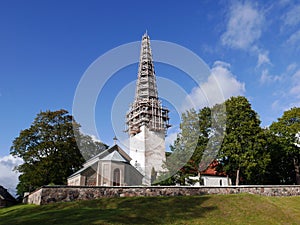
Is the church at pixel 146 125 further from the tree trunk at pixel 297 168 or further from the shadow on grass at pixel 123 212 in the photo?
the shadow on grass at pixel 123 212

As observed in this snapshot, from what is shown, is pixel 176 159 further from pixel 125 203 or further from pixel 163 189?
pixel 125 203

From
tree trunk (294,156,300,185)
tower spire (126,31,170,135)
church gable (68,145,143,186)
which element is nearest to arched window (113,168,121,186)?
church gable (68,145,143,186)

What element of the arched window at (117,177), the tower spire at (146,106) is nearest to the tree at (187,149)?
the arched window at (117,177)

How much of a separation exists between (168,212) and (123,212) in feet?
8.99

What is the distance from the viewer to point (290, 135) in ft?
124

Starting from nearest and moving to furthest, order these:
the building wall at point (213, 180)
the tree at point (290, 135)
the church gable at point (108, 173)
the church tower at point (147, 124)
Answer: the church gable at point (108, 173) → the tree at point (290, 135) → the building wall at point (213, 180) → the church tower at point (147, 124)

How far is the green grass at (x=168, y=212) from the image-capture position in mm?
14375

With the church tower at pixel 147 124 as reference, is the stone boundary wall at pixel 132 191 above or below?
below

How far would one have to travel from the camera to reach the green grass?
14375 mm

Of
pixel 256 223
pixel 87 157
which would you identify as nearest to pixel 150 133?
pixel 87 157

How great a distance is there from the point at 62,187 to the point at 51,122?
1916 centimetres

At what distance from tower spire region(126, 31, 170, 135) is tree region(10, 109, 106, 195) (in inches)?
851

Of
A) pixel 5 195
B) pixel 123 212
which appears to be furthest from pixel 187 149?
pixel 5 195

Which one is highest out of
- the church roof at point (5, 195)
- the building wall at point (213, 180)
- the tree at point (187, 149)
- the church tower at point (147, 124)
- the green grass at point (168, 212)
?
the church tower at point (147, 124)
